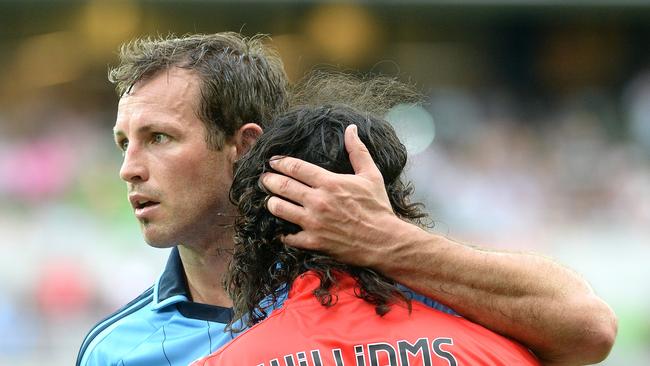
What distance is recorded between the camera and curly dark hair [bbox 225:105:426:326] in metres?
2.59

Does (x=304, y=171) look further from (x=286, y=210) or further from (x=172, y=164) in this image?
(x=172, y=164)

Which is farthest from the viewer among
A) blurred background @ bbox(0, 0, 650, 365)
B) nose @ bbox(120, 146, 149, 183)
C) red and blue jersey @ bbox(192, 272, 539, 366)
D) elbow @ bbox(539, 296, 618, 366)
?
blurred background @ bbox(0, 0, 650, 365)

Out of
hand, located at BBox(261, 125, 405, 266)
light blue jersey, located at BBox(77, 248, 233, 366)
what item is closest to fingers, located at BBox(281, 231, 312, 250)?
hand, located at BBox(261, 125, 405, 266)

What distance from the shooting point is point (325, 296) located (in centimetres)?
246

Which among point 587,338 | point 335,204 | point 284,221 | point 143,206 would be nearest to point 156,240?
point 143,206

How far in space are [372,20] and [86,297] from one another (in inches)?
287

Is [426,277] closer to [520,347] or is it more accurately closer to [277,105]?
[520,347]

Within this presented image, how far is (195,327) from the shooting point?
3281 mm

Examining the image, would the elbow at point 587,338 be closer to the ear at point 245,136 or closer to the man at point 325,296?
the man at point 325,296

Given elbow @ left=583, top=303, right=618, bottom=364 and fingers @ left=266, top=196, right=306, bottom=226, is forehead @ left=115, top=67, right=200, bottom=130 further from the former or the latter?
elbow @ left=583, top=303, right=618, bottom=364

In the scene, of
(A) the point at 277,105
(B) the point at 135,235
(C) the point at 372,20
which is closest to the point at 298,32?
(C) the point at 372,20

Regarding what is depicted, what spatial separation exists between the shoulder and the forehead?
581mm

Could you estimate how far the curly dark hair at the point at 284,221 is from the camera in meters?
2.59

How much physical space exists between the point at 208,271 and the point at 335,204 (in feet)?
3.10
